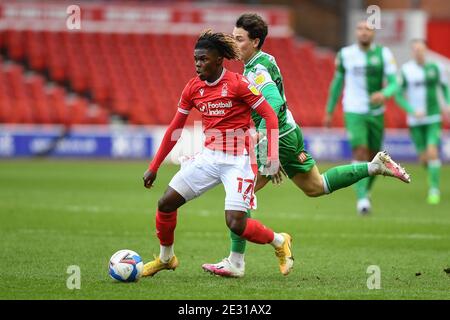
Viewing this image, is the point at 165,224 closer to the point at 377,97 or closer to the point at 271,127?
the point at 271,127

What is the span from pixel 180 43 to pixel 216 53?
23.0 m

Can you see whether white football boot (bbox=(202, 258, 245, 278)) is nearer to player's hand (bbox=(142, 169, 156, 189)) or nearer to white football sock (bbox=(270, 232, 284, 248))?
white football sock (bbox=(270, 232, 284, 248))

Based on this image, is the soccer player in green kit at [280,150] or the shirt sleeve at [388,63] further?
the shirt sleeve at [388,63]

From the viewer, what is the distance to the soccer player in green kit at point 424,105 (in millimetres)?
15114

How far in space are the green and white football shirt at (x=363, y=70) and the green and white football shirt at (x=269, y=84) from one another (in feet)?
16.1

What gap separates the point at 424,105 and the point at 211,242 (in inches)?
270

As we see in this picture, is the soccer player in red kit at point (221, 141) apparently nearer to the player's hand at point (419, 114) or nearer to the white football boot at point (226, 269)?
the white football boot at point (226, 269)

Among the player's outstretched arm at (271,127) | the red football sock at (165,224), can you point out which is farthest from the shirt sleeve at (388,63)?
the red football sock at (165,224)

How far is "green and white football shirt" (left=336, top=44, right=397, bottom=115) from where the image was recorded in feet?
43.6

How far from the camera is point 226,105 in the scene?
7.69m

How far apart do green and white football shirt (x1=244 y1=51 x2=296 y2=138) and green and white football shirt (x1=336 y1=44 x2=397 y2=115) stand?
4.91 metres

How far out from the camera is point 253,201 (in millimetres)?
7766

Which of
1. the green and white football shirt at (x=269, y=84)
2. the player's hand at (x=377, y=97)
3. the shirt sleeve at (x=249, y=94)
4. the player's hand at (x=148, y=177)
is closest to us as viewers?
the shirt sleeve at (x=249, y=94)
